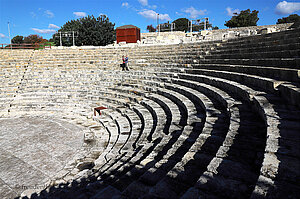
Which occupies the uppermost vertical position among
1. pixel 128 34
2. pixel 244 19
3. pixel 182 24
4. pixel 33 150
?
pixel 182 24

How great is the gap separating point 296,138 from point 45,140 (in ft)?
24.4

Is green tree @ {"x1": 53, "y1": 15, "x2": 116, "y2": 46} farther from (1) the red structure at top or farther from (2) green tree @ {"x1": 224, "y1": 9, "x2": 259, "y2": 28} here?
(2) green tree @ {"x1": 224, "y1": 9, "x2": 259, "y2": 28}

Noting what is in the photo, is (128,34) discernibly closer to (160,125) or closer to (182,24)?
(160,125)

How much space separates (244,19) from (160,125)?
4788cm

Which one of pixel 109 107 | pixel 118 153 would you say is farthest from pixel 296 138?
pixel 109 107

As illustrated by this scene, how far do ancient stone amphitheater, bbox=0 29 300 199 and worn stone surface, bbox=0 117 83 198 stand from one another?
0.11 feet

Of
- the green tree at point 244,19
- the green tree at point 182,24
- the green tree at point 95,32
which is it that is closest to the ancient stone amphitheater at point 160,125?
the green tree at point 95,32

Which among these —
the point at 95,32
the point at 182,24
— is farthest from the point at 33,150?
the point at 182,24

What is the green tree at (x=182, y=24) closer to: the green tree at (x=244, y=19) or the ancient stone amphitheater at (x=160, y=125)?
the green tree at (x=244, y=19)

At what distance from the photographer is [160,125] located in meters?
6.12

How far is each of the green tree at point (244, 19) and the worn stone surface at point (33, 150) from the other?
1876 inches

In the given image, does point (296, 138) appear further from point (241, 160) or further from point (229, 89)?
point (229, 89)

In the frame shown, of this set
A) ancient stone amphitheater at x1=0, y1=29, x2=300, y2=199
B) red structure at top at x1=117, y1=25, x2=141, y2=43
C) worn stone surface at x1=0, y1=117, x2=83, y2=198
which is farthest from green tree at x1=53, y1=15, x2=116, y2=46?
worn stone surface at x1=0, y1=117, x2=83, y2=198

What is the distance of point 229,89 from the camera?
246 inches
